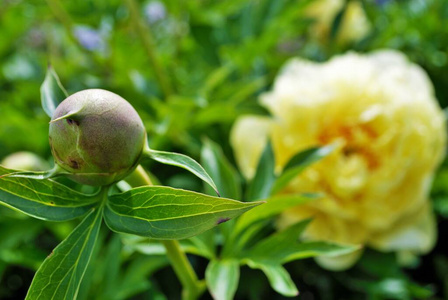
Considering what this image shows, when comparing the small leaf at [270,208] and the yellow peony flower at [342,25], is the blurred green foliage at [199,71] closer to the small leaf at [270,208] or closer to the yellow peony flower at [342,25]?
the yellow peony flower at [342,25]

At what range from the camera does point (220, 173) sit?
0.52 m

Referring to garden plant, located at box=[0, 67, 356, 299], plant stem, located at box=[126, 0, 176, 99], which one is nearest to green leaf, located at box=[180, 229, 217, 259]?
garden plant, located at box=[0, 67, 356, 299]

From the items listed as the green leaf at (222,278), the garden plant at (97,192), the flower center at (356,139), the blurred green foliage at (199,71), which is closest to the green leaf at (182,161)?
the garden plant at (97,192)

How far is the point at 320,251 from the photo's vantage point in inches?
16.3

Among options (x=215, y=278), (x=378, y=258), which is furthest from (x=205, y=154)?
(x=378, y=258)

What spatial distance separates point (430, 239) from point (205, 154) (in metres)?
0.29

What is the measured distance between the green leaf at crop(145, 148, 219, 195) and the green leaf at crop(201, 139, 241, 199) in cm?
20

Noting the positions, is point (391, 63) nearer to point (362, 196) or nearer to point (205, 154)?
point (362, 196)

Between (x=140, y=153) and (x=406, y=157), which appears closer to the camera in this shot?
(x=140, y=153)

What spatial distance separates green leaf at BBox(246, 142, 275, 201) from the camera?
495 mm

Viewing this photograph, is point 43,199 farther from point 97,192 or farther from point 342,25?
point 342,25

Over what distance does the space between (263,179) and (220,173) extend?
46mm

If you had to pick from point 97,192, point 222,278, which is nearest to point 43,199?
point 97,192

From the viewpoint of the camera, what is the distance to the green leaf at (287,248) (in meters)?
0.42
